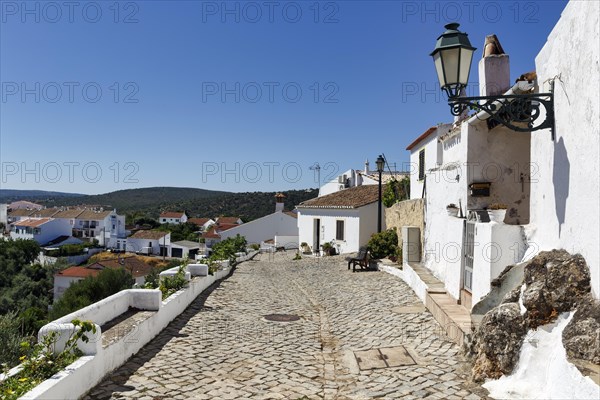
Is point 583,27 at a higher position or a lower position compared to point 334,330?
higher

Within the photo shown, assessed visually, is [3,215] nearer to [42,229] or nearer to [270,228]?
[42,229]

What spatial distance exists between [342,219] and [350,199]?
1482 millimetres

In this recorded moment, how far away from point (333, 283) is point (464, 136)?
7.13 metres

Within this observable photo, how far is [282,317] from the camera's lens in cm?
1021

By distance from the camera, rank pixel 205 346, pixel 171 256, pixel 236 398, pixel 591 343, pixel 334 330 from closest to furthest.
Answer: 1. pixel 591 343
2. pixel 236 398
3. pixel 205 346
4. pixel 334 330
5. pixel 171 256

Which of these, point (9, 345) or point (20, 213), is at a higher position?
point (20, 213)

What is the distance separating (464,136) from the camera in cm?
938

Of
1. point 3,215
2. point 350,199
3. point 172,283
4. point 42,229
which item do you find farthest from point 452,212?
point 3,215

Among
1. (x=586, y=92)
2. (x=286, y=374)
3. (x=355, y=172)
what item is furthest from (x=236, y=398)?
(x=355, y=172)

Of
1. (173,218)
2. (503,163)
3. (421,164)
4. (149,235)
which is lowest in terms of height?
(149,235)

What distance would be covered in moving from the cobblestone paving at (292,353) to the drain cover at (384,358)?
13 cm

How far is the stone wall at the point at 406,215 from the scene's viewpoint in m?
15.1

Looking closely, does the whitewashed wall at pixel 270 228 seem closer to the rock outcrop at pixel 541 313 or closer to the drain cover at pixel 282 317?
the drain cover at pixel 282 317

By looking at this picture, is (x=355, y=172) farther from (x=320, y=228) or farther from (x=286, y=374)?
(x=286, y=374)
